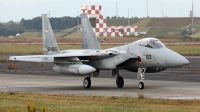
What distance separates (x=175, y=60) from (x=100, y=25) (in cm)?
7615

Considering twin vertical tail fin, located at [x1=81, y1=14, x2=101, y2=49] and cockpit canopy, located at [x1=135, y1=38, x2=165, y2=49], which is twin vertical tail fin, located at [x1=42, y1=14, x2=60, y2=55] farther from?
cockpit canopy, located at [x1=135, y1=38, x2=165, y2=49]

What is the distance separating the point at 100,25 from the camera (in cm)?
9781

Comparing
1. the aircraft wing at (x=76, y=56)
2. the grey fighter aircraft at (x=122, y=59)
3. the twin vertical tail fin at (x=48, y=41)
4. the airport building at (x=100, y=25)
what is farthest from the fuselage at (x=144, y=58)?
the airport building at (x=100, y=25)

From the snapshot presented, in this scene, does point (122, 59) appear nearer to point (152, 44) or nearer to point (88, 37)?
point (152, 44)

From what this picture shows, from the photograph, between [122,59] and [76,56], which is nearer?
[122,59]

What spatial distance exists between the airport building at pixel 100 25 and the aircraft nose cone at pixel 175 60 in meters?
67.7

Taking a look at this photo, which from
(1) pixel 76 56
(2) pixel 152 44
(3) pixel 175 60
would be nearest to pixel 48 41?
(1) pixel 76 56

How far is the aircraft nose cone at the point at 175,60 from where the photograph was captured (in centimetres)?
2183

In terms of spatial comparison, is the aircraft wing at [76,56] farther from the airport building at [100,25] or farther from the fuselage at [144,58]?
the airport building at [100,25]

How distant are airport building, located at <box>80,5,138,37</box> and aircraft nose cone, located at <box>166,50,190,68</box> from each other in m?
67.7

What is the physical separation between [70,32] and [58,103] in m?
115

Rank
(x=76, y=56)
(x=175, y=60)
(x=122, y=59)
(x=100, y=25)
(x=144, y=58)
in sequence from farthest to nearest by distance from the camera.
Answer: (x=100, y=25) < (x=76, y=56) < (x=122, y=59) < (x=144, y=58) < (x=175, y=60)

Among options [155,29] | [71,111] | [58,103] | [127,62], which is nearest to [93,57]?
[127,62]

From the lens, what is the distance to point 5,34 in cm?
14375
